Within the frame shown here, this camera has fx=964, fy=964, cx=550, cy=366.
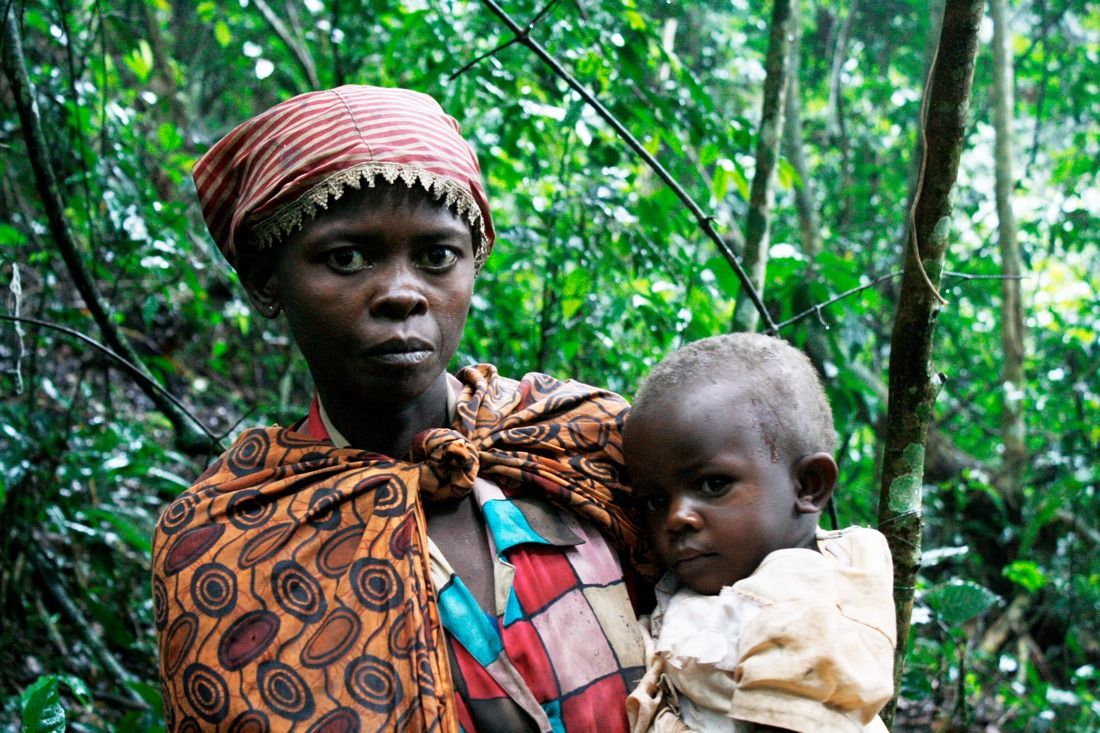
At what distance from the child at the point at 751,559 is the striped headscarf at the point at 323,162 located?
516 millimetres

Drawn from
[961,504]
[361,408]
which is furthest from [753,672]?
[961,504]

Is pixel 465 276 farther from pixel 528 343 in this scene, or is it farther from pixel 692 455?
pixel 528 343

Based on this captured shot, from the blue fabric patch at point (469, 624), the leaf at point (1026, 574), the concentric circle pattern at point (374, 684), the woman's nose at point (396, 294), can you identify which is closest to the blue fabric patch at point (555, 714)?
the blue fabric patch at point (469, 624)

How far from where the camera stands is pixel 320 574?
1508 millimetres

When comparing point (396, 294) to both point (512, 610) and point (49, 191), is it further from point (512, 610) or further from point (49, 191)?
point (49, 191)

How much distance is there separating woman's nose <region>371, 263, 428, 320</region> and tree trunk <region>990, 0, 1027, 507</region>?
5.91 m

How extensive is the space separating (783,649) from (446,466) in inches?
23.8

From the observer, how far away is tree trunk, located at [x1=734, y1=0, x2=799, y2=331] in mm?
3049

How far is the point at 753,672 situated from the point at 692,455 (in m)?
0.38

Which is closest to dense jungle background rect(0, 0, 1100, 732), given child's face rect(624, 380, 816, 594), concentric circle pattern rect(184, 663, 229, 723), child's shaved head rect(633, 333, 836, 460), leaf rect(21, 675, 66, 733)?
leaf rect(21, 675, 66, 733)

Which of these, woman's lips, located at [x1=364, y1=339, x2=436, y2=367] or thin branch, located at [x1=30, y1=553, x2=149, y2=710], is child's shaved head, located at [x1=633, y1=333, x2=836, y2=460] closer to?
woman's lips, located at [x1=364, y1=339, x2=436, y2=367]

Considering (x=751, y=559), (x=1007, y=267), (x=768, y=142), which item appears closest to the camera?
(x=751, y=559)

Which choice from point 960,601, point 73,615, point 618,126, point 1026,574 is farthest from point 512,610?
point 1026,574

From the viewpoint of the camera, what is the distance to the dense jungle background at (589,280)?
315 centimetres
